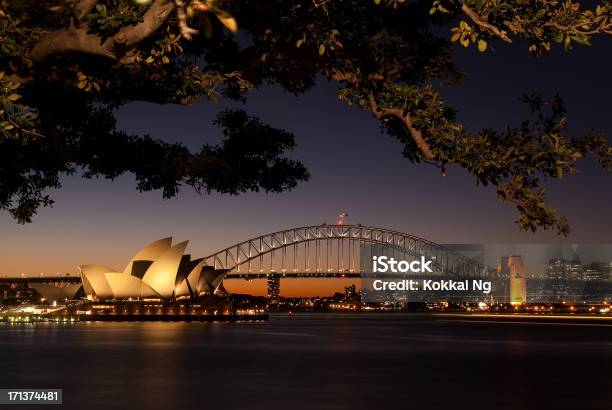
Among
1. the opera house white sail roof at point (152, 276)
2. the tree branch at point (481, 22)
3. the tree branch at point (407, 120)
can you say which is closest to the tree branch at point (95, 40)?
the tree branch at point (481, 22)

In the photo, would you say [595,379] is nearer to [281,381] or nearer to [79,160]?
[281,381]

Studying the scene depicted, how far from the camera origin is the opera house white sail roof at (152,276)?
4685 inches

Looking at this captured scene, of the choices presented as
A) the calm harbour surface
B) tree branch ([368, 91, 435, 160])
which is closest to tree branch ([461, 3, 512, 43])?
tree branch ([368, 91, 435, 160])

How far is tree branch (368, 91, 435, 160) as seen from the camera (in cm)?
1355

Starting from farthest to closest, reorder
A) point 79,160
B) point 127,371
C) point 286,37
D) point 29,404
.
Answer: point 127,371 → point 79,160 → point 29,404 → point 286,37

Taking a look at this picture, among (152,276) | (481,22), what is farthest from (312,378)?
(152,276)

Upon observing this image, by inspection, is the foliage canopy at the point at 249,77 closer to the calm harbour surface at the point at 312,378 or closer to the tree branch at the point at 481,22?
the tree branch at the point at 481,22

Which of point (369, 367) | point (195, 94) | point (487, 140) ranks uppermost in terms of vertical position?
point (195, 94)

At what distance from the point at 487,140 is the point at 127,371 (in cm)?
1568

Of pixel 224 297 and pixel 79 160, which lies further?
pixel 224 297

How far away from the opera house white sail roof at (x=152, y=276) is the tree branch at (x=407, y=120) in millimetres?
103751

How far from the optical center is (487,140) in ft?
44.8

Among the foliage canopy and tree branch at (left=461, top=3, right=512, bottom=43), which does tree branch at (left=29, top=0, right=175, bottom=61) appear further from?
tree branch at (left=461, top=3, right=512, bottom=43)

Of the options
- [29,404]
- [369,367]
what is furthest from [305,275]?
[29,404]
